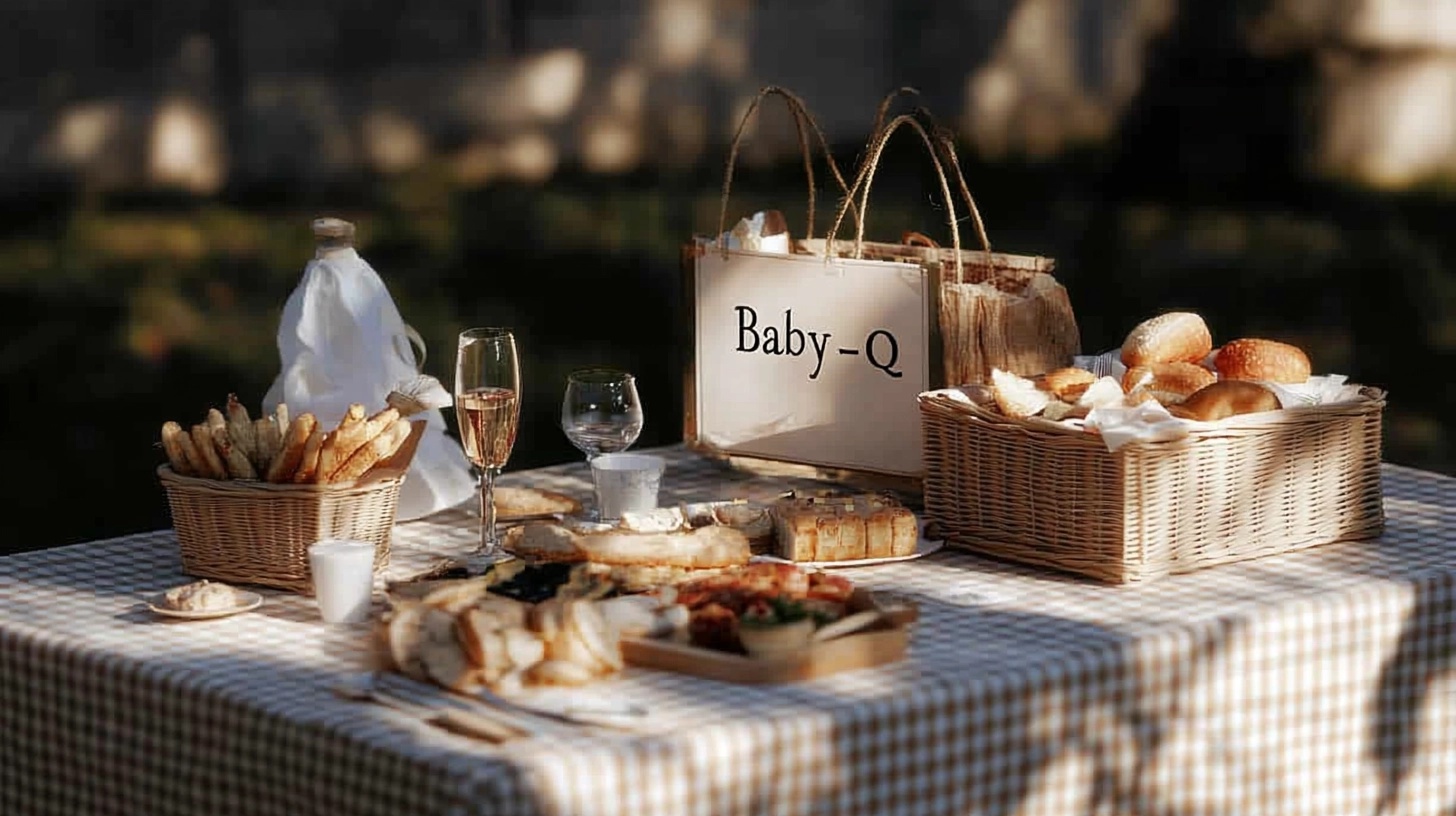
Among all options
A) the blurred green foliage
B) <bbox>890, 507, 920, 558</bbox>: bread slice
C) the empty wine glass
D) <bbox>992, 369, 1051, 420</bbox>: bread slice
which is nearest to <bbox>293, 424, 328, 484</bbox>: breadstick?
the empty wine glass

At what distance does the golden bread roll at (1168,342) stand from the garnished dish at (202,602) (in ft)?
3.65

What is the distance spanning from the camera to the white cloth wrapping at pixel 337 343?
2562mm

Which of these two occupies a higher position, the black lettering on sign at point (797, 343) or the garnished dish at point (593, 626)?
the black lettering on sign at point (797, 343)

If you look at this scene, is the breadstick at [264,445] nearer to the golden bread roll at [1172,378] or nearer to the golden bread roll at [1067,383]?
the golden bread roll at [1067,383]

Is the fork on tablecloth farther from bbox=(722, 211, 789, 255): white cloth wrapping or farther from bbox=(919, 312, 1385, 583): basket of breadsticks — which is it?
bbox=(722, 211, 789, 255): white cloth wrapping

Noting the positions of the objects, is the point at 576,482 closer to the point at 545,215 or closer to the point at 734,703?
the point at 734,703

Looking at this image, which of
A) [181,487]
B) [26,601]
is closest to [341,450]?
[181,487]

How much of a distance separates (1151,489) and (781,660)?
0.57 m

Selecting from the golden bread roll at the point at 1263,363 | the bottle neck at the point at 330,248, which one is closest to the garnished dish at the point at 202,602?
the bottle neck at the point at 330,248

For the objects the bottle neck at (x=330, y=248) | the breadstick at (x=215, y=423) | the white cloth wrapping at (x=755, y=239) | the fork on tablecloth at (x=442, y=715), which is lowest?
the fork on tablecloth at (x=442, y=715)

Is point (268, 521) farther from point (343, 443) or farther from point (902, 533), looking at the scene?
point (902, 533)

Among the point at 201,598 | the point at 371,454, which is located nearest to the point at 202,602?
the point at 201,598

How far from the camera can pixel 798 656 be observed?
192 centimetres

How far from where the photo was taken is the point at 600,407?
2.53 m
